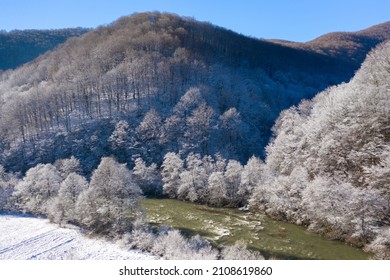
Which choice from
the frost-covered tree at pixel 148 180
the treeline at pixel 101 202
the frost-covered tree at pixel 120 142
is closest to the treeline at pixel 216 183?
the frost-covered tree at pixel 148 180

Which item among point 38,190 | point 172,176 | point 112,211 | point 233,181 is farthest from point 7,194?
point 233,181

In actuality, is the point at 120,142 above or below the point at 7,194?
above

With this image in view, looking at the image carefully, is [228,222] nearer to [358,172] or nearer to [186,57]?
[358,172]

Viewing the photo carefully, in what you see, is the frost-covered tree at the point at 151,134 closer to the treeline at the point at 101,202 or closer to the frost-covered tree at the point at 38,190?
the frost-covered tree at the point at 38,190

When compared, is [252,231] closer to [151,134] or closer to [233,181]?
[233,181]

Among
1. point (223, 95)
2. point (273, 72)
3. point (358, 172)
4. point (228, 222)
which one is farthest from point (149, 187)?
point (273, 72)

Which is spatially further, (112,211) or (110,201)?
(110,201)

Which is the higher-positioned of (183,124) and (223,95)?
(223,95)
